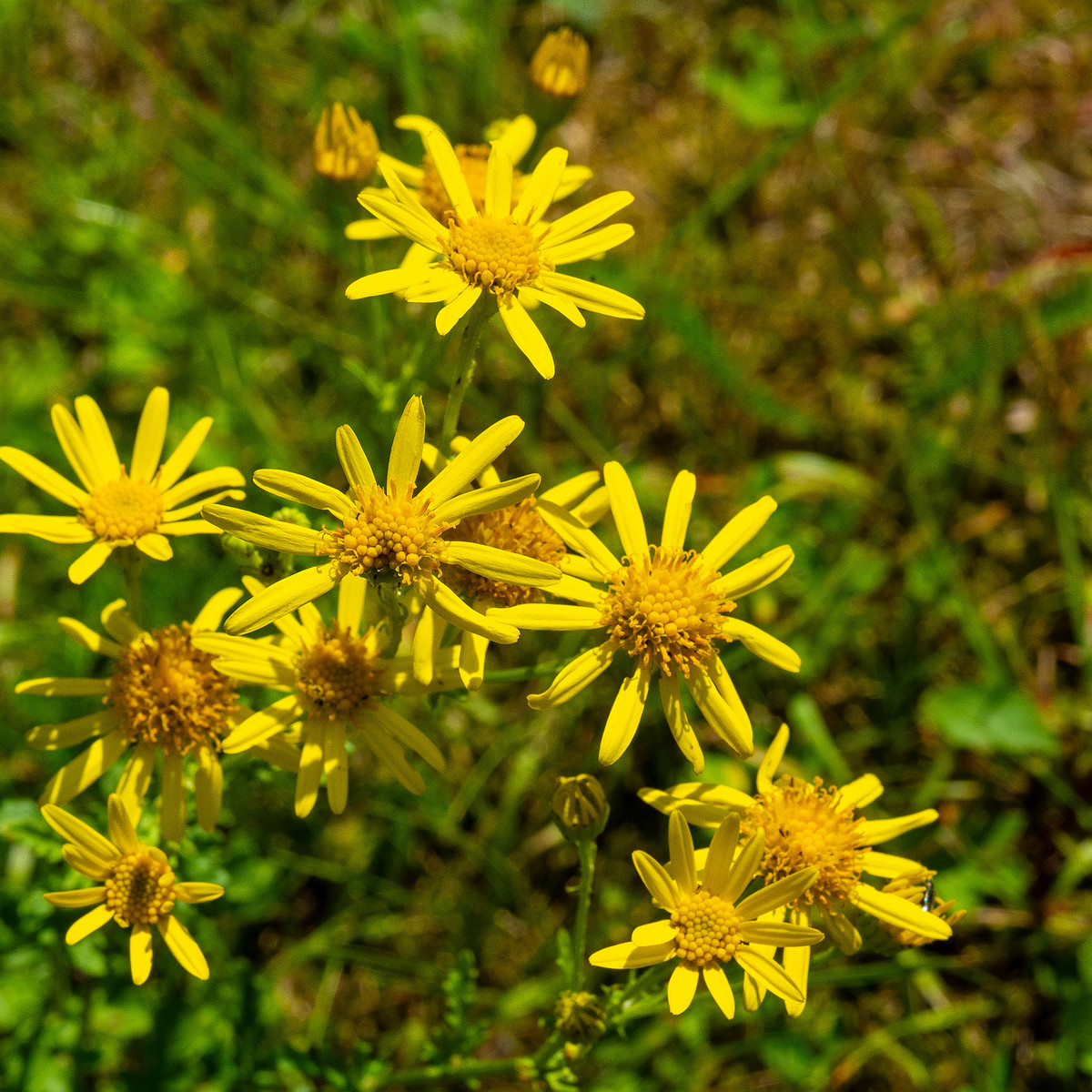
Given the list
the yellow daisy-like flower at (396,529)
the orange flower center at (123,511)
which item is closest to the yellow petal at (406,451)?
the yellow daisy-like flower at (396,529)

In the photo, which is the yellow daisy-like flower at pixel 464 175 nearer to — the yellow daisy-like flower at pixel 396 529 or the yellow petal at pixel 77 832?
the yellow daisy-like flower at pixel 396 529

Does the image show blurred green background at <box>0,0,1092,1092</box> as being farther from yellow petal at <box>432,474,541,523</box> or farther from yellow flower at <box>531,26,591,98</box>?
yellow petal at <box>432,474,541,523</box>

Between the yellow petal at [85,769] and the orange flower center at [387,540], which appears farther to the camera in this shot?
the yellow petal at [85,769]

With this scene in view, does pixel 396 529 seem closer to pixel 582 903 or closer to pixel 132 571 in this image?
pixel 132 571

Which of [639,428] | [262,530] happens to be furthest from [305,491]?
[639,428]

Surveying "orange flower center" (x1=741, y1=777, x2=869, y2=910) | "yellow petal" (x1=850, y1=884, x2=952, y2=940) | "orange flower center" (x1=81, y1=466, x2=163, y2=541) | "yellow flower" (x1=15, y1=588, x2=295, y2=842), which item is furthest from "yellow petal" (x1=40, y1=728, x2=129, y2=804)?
"yellow petal" (x1=850, y1=884, x2=952, y2=940)

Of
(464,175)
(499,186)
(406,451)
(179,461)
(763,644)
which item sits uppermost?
(464,175)
